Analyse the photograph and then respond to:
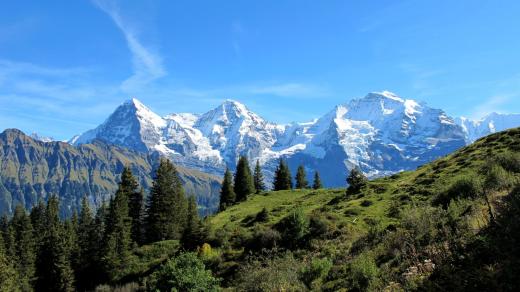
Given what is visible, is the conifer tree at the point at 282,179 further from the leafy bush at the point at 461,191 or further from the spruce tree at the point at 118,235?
the leafy bush at the point at 461,191

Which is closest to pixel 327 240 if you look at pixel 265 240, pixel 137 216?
pixel 265 240

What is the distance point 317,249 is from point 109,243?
4557cm

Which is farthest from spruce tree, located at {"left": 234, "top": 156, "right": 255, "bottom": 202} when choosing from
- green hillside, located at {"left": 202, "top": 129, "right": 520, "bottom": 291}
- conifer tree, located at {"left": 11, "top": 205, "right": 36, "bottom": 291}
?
conifer tree, located at {"left": 11, "top": 205, "right": 36, "bottom": 291}

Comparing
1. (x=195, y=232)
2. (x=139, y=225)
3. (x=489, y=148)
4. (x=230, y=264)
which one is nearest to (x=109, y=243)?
(x=139, y=225)

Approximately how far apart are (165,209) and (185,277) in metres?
56.1

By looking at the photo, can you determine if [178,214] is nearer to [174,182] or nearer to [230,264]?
[174,182]

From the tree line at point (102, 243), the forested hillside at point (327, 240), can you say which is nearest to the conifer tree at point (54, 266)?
the tree line at point (102, 243)

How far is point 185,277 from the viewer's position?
85.1ft

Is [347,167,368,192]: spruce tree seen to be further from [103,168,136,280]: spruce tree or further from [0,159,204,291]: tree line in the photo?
[103,168,136,280]: spruce tree

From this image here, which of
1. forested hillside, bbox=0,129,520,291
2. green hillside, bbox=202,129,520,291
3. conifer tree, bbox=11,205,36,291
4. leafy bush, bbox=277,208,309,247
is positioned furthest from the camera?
conifer tree, bbox=11,205,36,291

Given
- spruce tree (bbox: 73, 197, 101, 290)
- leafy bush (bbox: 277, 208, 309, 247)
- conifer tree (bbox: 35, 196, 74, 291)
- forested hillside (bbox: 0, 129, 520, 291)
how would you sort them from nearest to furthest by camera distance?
forested hillside (bbox: 0, 129, 520, 291)
leafy bush (bbox: 277, 208, 309, 247)
spruce tree (bbox: 73, 197, 101, 290)
conifer tree (bbox: 35, 196, 74, 291)

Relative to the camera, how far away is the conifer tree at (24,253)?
75.0m

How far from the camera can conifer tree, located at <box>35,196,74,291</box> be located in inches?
2864

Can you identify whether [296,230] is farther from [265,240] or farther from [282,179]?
[282,179]
